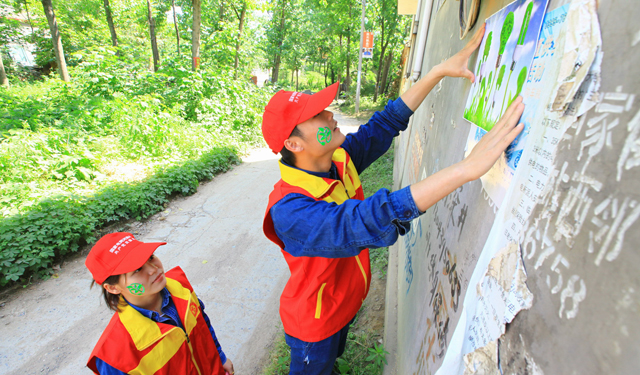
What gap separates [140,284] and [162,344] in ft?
1.06

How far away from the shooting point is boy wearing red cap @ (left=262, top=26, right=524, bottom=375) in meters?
0.94

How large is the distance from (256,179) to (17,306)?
13.8ft

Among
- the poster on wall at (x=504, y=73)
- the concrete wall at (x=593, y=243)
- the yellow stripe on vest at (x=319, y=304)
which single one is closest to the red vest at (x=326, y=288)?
the yellow stripe on vest at (x=319, y=304)

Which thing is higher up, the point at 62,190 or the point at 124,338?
the point at 124,338

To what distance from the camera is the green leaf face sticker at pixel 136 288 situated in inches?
63.8

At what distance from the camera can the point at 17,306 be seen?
3357 millimetres

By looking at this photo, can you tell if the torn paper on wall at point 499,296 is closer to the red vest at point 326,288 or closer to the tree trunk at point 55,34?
the red vest at point 326,288

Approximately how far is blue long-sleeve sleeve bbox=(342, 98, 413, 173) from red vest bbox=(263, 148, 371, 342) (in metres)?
0.19

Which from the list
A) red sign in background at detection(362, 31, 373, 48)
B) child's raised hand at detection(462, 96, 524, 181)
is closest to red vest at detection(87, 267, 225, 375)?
child's raised hand at detection(462, 96, 524, 181)

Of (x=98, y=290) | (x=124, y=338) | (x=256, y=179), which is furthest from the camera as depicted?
(x=256, y=179)

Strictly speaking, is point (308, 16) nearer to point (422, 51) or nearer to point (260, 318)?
point (422, 51)

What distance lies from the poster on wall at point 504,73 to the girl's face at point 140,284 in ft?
5.41

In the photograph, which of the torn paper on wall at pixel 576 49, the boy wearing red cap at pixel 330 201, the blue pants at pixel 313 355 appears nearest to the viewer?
the torn paper on wall at pixel 576 49

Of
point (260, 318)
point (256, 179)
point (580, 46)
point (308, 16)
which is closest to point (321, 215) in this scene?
point (580, 46)
